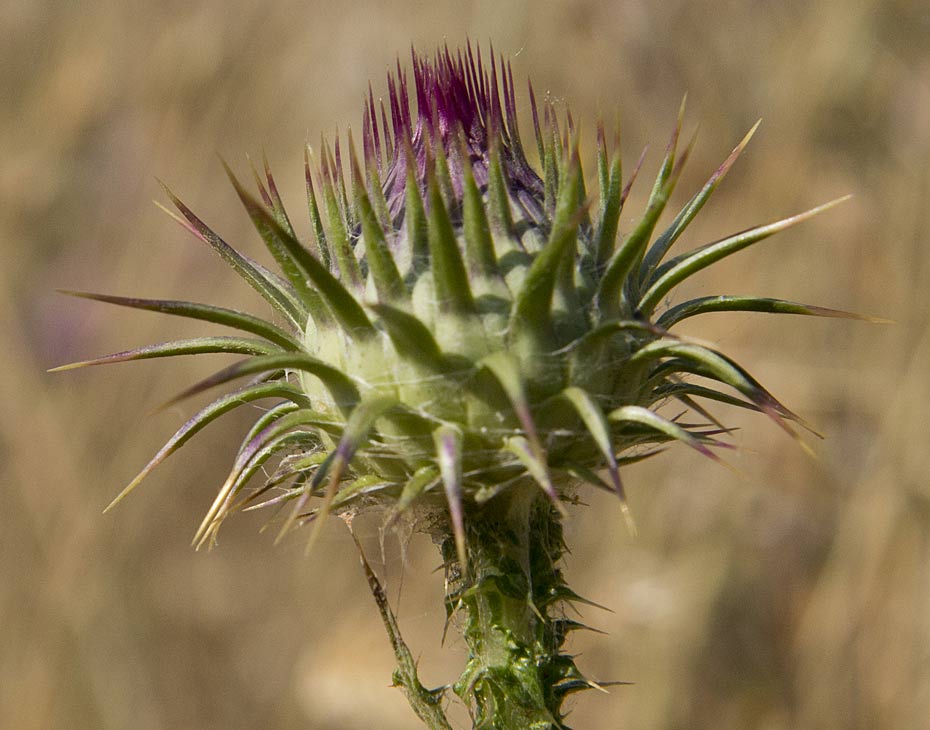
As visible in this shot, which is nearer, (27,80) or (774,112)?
(774,112)

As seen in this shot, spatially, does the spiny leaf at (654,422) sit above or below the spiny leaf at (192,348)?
above

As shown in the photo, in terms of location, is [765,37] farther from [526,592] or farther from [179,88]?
[526,592]

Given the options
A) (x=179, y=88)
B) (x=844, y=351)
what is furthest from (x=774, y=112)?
(x=179, y=88)

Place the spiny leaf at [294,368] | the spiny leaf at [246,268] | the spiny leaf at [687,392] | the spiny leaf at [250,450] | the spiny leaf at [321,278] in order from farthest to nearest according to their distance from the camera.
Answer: the spiny leaf at [246,268] < the spiny leaf at [687,392] < the spiny leaf at [250,450] < the spiny leaf at [321,278] < the spiny leaf at [294,368]

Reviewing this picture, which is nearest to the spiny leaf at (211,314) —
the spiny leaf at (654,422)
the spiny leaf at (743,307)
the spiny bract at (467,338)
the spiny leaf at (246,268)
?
the spiny bract at (467,338)

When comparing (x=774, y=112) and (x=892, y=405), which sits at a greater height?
(x=774, y=112)

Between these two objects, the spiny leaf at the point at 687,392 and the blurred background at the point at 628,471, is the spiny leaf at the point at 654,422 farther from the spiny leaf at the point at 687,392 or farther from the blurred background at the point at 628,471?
the blurred background at the point at 628,471

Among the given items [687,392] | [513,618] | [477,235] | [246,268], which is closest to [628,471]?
[513,618]

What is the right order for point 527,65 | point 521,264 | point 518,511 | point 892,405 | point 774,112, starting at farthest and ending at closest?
point 527,65 → point 774,112 → point 892,405 → point 518,511 → point 521,264
